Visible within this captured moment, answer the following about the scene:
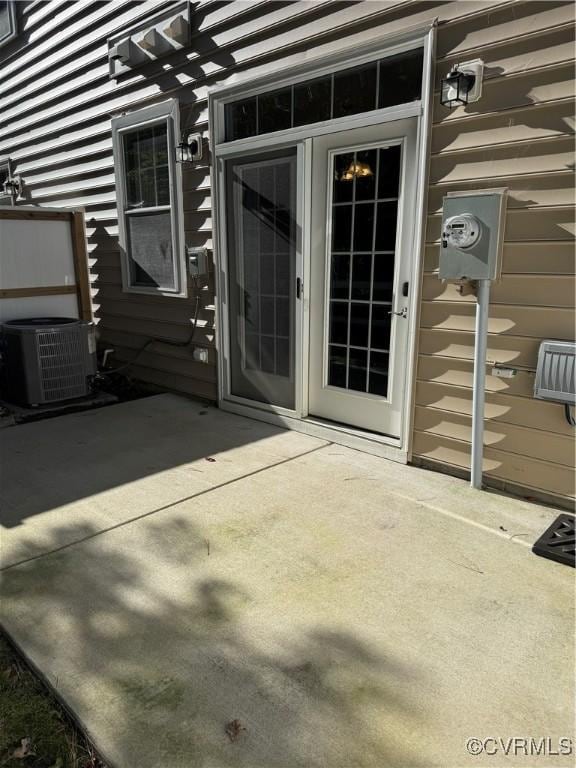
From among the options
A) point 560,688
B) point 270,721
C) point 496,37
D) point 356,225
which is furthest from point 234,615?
point 496,37

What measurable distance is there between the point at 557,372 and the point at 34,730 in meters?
2.44

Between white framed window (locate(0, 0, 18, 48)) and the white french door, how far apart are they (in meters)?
4.88

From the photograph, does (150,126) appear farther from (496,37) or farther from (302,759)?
(302,759)

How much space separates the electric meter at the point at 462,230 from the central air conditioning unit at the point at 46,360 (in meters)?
3.12

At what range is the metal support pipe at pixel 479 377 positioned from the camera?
8.75 feet

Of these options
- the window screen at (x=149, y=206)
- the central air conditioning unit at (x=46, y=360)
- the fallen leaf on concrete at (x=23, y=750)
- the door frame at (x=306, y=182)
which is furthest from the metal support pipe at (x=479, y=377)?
the central air conditioning unit at (x=46, y=360)

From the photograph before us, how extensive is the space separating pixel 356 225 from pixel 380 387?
1022 millimetres

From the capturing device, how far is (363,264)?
3.39m

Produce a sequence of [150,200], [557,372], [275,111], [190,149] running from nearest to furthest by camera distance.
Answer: [557,372] < [275,111] < [190,149] < [150,200]

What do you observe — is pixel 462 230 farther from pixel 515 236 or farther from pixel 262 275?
pixel 262 275

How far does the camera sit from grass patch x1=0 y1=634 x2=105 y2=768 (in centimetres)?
146

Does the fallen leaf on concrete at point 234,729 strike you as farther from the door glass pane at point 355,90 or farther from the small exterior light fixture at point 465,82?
the door glass pane at point 355,90

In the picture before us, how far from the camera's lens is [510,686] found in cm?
166

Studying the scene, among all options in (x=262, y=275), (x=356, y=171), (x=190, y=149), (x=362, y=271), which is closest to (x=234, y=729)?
(x=362, y=271)
